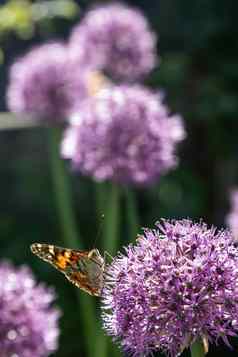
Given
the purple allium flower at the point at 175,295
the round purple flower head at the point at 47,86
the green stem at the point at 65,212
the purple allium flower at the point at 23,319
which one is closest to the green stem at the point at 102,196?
the green stem at the point at 65,212

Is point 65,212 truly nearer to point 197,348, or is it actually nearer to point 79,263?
point 79,263

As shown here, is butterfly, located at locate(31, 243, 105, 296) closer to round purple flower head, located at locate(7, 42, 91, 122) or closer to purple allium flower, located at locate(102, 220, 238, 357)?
purple allium flower, located at locate(102, 220, 238, 357)

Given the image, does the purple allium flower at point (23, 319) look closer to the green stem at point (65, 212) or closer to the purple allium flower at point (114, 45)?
the green stem at point (65, 212)

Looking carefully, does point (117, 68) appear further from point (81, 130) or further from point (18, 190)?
point (18, 190)

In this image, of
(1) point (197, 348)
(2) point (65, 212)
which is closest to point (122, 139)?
(2) point (65, 212)

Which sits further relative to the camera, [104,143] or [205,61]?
[205,61]

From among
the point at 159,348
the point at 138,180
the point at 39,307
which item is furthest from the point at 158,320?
the point at 138,180

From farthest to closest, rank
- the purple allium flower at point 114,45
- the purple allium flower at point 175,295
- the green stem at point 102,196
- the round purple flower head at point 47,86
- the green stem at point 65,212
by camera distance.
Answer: the purple allium flower at point 114,45
the green stem at point 102,196
the round purple flower head at point 47,86
the green stem at point 65,212
the purple allium flower at point 175,295
